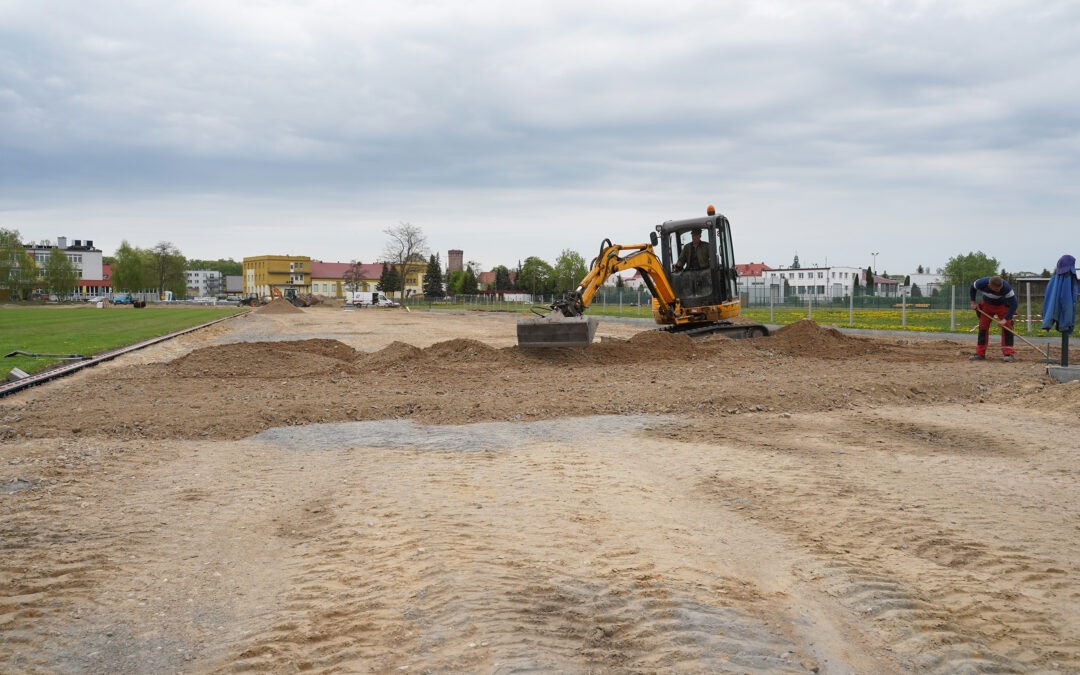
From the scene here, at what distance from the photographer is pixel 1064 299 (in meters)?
11.6

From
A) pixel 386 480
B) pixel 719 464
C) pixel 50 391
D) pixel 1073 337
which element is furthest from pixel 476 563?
pixel 1073 337

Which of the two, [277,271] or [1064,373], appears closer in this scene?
[1064,373]

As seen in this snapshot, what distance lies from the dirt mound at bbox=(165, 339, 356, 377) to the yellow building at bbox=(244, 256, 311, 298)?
132 metres

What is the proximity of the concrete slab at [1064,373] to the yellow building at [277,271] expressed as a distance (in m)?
142

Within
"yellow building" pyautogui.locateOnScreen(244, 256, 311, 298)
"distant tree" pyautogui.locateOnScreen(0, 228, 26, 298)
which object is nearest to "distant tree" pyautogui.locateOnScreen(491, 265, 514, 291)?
"yellow building" pyautogui.locateOnScreen(244, 256, 311, 298)

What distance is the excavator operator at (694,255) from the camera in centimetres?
1867

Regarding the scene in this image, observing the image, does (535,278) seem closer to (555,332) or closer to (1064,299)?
(555,332)

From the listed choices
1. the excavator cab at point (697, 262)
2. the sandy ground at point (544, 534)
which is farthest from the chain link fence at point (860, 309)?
the sandy ground at point (544, 534)

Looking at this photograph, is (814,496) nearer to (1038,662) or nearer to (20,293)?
(1038,662)

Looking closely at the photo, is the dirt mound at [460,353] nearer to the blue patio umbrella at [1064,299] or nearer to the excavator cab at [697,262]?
the excavator cab at [697,262]

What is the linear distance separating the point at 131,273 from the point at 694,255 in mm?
118899

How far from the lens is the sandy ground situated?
11.5 ft

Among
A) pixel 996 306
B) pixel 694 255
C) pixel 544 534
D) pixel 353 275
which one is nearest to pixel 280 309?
pixel 694 255

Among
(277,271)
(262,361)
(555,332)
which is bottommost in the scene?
(262,361)
